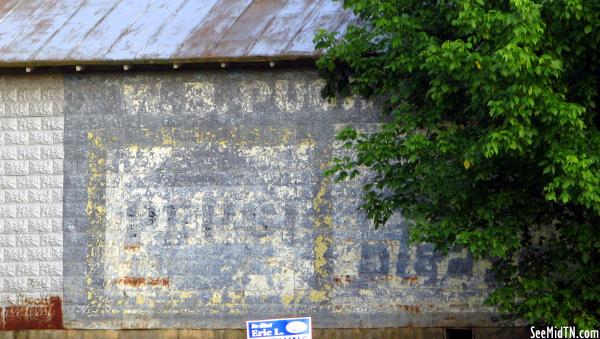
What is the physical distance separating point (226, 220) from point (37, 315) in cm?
351

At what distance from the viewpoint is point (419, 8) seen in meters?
17.2

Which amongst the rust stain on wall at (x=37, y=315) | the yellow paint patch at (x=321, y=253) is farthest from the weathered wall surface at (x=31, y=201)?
the yellow paint patch at (x=321, y=253)

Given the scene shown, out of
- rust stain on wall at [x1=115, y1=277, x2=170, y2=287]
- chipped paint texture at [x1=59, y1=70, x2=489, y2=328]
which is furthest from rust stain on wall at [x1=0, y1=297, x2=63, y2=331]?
rust stain on wall at [x1=115, y1=277, x2=170, y2=287]

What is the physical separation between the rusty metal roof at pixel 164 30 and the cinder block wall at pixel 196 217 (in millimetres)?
476

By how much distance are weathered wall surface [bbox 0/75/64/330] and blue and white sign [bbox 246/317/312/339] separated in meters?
6.91

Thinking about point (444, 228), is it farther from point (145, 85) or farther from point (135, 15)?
point (135, 15)

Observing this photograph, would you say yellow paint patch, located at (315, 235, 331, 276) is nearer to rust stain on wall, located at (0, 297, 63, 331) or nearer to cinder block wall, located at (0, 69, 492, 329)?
cinder block wall, located at (0, 69, 492, 329)

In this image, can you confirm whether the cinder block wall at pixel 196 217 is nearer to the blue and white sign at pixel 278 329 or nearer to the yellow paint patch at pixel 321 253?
the yellow paint patch at pixel 321 253

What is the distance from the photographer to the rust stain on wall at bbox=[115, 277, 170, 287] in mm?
19688

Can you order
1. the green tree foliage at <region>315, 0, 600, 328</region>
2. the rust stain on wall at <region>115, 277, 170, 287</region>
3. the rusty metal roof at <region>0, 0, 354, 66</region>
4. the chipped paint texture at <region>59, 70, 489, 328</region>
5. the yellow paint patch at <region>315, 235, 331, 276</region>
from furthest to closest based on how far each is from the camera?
1. the rust stain on wall at <region>115, 277, 170, 287</region>
2. the rusty metal roof at <region>0, 0, 354, 66</region>
3. the yellow paint patch at <region>315, 235, 331, 276</region>
4. the chipped paint texture at <region>59, 70, 489, 328</region>
5. the green tree foliage at <region>315, 0, 600, 328</region>

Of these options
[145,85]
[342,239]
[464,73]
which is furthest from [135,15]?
[464,73]

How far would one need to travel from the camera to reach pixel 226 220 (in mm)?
19688

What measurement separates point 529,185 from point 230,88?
Result: 18.8 feet

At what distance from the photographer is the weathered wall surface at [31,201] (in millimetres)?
19969
